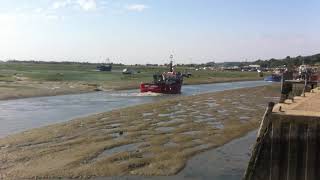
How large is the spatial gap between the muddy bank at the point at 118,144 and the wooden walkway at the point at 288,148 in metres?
5.53

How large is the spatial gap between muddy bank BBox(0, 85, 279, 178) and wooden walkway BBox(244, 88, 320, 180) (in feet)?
18.2

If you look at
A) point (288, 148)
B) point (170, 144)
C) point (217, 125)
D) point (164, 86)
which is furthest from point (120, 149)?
point (164, 86)

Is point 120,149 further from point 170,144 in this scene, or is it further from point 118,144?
point 170,144

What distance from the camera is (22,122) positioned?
35281mm

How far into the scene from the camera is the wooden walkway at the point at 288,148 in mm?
13422

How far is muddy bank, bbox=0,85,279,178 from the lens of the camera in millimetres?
19516

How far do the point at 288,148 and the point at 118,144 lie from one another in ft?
39.8

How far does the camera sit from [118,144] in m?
24.5

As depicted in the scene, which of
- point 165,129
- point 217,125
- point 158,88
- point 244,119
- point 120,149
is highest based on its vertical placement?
point 120,149

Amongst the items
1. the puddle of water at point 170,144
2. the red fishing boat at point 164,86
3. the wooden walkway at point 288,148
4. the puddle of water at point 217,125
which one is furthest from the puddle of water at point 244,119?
the red fishing boat at point 164,86

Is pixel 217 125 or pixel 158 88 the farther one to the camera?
pixel 158 88

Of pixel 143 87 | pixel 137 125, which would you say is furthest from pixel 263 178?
pixel 143 87

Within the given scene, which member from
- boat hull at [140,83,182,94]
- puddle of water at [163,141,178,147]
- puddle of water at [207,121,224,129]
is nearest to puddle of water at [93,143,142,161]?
puddle of water at [163,141,178,147]

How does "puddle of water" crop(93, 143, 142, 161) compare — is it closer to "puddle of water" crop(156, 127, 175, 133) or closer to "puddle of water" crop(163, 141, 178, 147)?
"puddle of water" crop(163, 141, 178, 147)
